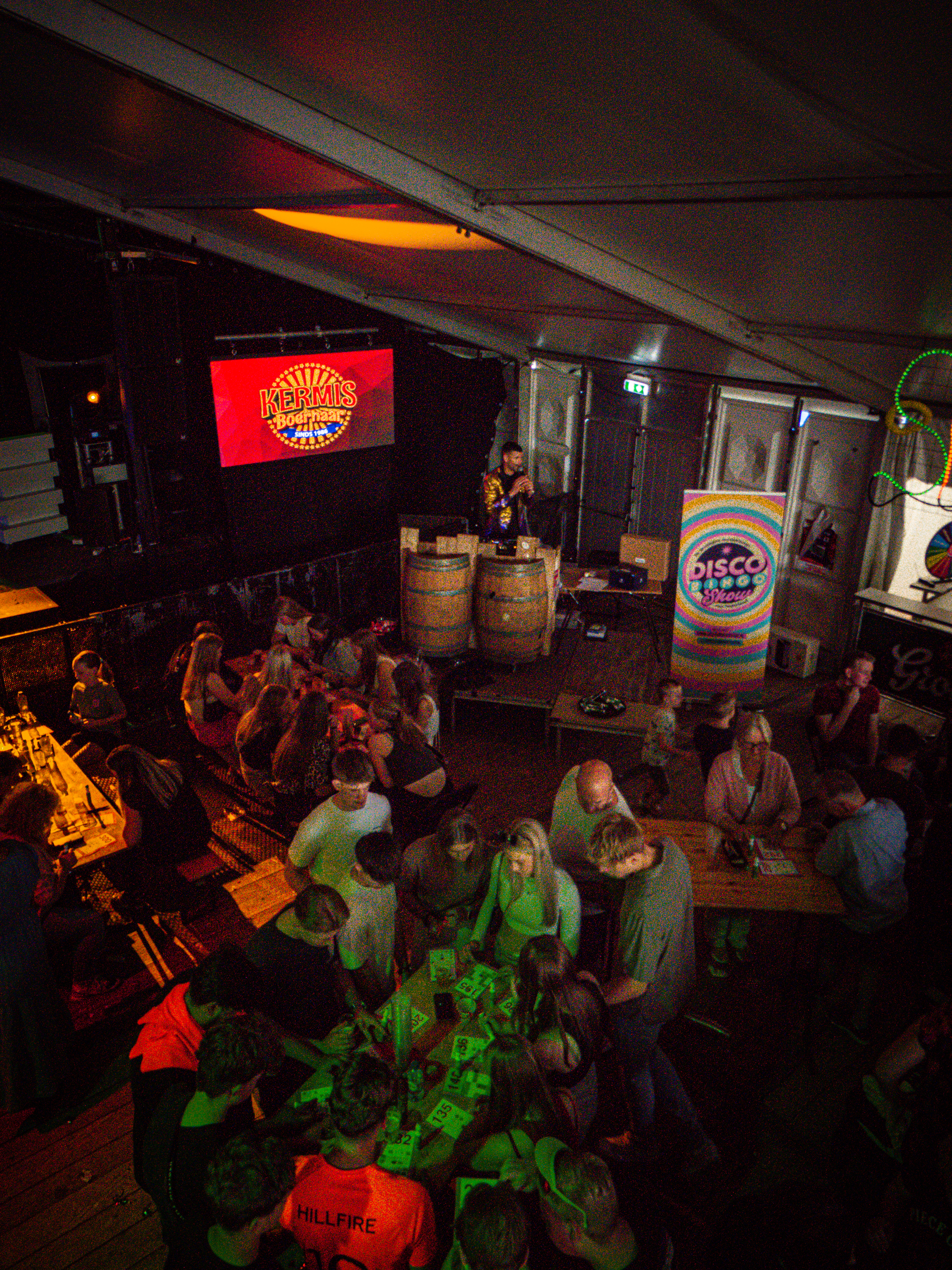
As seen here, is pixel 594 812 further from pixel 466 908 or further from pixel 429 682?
pixel 429 682

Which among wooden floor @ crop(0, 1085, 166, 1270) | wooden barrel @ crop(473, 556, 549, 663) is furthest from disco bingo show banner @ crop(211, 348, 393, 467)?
wooden floor @ crop(0, 1085, 166, 1270)

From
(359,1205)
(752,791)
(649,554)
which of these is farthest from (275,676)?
(649,554)

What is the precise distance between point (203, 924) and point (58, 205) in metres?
6.51

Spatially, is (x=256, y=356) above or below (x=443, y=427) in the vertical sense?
above

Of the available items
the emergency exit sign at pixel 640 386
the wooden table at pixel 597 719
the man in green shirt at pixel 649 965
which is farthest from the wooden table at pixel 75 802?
the emergency exit sign at pixel 640 386

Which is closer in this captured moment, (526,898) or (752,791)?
(526,898)

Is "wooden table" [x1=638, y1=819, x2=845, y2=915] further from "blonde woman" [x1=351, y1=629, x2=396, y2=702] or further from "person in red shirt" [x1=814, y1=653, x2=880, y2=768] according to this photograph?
"blonde woman" [x1=351, y1=629, x2=396, y2=702]

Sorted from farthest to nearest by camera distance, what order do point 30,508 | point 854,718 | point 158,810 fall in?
point 30,508, point 854,718, point 158,810

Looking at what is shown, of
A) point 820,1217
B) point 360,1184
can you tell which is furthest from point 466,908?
point 820,1217

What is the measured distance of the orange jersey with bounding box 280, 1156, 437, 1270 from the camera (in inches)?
86.7

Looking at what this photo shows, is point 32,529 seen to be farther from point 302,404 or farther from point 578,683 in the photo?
point 578,683

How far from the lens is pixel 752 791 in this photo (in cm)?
412

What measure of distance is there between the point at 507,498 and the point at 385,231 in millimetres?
3257

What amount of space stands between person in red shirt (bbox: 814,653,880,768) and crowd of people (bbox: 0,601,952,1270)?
2 centimetres
